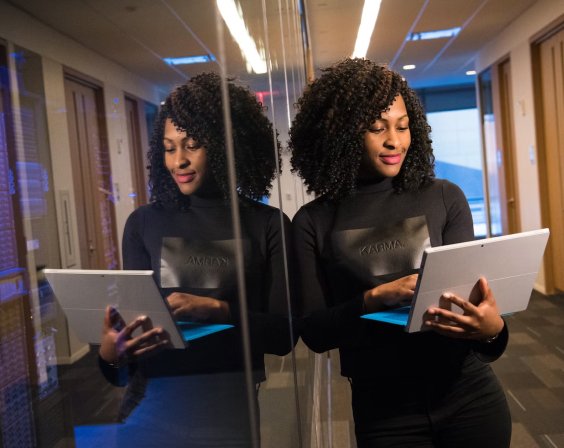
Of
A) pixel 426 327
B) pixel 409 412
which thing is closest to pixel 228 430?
pixel 426 327

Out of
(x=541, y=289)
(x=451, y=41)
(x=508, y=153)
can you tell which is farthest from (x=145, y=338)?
(x=451, y=41)

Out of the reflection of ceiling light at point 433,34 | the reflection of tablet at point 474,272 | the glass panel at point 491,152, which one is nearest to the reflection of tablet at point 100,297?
the reflection of tablet at point 474,272

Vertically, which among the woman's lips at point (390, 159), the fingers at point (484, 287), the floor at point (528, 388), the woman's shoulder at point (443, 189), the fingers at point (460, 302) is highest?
the woman's lips at point (390, 159)

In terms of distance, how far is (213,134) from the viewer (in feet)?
1.44

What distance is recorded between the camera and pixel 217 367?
0.42 metres

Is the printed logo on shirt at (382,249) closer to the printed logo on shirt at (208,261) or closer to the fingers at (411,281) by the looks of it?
the fingers at (411,281)

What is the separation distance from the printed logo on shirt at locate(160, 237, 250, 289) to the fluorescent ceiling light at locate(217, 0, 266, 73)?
0.21m

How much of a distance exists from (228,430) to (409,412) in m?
0.71

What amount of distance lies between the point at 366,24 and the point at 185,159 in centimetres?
502

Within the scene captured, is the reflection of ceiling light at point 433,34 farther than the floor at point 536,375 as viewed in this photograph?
Yes

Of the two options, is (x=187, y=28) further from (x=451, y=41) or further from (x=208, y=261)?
(x=451, y=41)

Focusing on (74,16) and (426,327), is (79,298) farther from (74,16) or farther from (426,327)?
(426,327)

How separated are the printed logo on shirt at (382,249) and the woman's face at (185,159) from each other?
65 cm

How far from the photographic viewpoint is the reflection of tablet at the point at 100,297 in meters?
0.26
